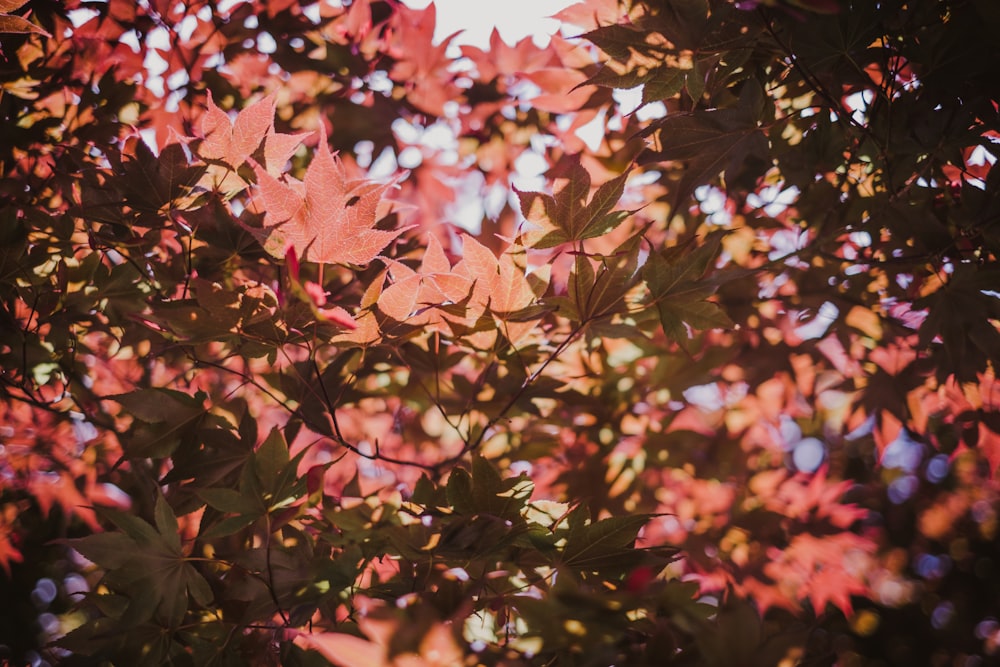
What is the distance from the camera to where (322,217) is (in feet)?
2.20

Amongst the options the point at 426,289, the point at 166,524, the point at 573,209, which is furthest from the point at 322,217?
the point at 166,524

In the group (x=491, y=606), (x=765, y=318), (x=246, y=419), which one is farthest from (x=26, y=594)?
(x=765, y=318)

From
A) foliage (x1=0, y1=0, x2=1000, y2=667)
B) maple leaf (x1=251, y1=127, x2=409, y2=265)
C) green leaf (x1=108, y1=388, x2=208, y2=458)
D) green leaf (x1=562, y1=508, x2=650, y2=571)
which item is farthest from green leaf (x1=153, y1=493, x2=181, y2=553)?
green leaf (x1=562, y1=508, x2=650, y2=571)

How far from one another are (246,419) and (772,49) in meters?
0.86

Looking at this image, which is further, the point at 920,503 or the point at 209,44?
the point at 920,503

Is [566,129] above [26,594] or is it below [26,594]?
above

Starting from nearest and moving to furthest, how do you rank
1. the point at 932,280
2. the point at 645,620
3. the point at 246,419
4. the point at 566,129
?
the point at 645,620 → the point at 246,419 → the point at 932,280 → the point at 566,129

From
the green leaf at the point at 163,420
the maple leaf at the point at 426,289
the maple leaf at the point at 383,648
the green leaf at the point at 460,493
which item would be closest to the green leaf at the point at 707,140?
the maple leaf at the point at 426,289

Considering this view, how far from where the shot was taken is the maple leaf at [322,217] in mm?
646

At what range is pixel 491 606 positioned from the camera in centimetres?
71

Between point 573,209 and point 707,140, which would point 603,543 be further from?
point 707,140

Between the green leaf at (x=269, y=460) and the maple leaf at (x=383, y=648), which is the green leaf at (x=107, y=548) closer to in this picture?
the green leaf at (x=269, y=460)

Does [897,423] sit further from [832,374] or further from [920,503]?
[920,503]

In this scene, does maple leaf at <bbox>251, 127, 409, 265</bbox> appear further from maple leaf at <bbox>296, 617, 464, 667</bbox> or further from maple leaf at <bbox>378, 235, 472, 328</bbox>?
maple leaf at <bbox>296, 617, 464, 667</bbox>
